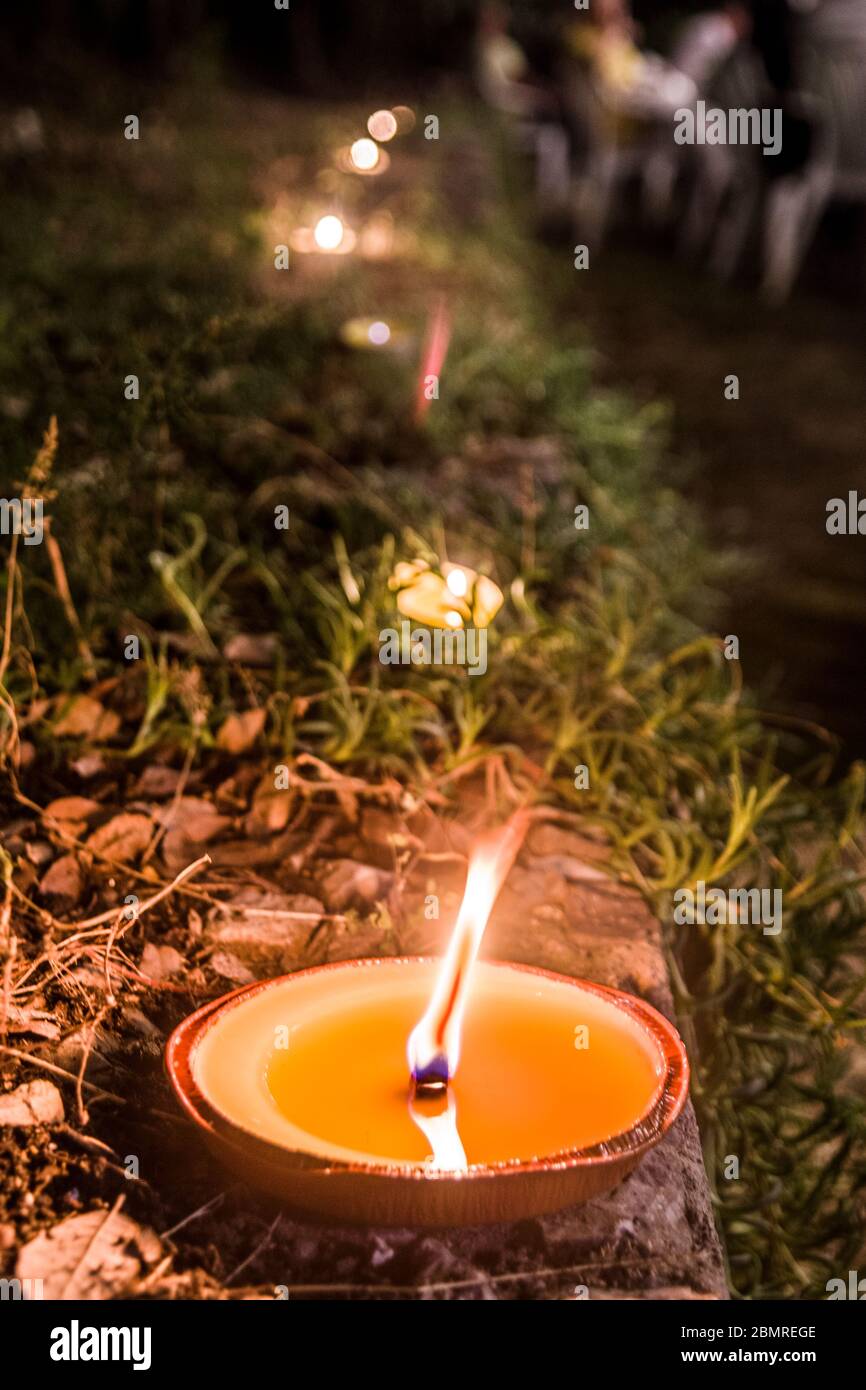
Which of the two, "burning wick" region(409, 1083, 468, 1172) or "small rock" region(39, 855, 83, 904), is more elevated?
"small rock" region(39, 855, 83, 904)

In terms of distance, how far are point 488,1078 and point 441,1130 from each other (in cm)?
10

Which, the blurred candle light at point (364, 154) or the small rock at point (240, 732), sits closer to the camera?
the small rock at point (240, 732)

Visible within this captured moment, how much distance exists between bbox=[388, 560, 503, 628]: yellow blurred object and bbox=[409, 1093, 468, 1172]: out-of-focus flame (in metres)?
1.18

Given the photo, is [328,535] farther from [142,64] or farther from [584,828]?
[142,64]

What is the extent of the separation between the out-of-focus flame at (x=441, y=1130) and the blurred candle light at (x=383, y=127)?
8.32m

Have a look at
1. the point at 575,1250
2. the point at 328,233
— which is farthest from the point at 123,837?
the point at 328,233

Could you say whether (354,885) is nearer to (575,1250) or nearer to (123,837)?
(123,837)

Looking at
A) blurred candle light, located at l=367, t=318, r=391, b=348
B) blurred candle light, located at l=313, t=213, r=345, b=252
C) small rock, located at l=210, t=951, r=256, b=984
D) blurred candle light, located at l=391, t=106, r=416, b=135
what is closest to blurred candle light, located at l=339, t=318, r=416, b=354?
blurred candle light, located at l=367, t=318, r=391, b=348

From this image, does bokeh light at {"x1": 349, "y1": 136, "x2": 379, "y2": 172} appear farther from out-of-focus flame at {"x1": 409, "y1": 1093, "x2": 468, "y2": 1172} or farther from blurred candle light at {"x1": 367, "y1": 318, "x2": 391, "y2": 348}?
out-of-focus flame at {"x1": 409, "y1": 1093, "x2": 468, "y2": 1172}

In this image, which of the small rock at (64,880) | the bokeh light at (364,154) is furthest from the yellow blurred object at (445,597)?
the bokeh light at (364,154)

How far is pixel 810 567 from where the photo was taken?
15.0ft

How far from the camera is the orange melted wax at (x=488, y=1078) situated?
1244 millimetres

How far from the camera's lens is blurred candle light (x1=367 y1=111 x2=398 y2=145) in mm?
8766

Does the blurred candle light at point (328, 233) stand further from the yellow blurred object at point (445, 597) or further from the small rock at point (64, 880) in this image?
the small rock at point (64, 880)
